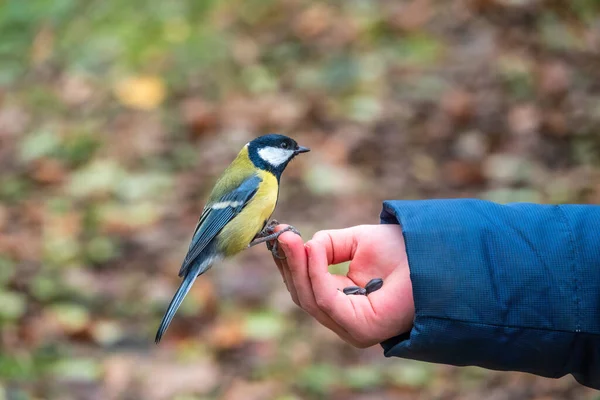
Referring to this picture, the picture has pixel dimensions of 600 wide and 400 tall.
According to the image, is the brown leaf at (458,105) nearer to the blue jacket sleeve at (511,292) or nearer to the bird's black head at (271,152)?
the bird's black head at (271,152)

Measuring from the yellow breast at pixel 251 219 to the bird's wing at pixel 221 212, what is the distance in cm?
2

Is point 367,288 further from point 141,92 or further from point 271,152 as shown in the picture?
point 141,92

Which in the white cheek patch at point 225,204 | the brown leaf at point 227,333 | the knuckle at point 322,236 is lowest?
the brown leaf at point 227,333

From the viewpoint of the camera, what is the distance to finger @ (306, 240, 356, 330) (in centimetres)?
198

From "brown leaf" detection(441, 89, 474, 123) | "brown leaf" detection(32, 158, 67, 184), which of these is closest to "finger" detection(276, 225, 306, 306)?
"brown leaf" detection(32, 158, 67, 184)

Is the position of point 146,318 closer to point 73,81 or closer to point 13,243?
point 13,243

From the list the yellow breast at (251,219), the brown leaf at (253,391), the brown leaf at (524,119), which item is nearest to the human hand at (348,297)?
the yellow breast at (251,219)

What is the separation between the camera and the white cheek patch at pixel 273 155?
2562 mm

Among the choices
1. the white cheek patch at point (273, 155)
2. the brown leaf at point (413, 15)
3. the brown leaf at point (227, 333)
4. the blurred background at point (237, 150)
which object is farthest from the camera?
the brown leaf at point (413, 15)

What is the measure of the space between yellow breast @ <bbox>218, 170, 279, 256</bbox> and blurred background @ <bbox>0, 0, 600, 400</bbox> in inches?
41.3

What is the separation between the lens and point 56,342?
139 inches

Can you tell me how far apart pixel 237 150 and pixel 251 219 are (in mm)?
2523

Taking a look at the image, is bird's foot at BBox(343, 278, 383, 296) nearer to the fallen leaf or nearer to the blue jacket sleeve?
the blue jacket sleeve

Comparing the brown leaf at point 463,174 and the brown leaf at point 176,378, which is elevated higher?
the brown leaf at point 463,174
